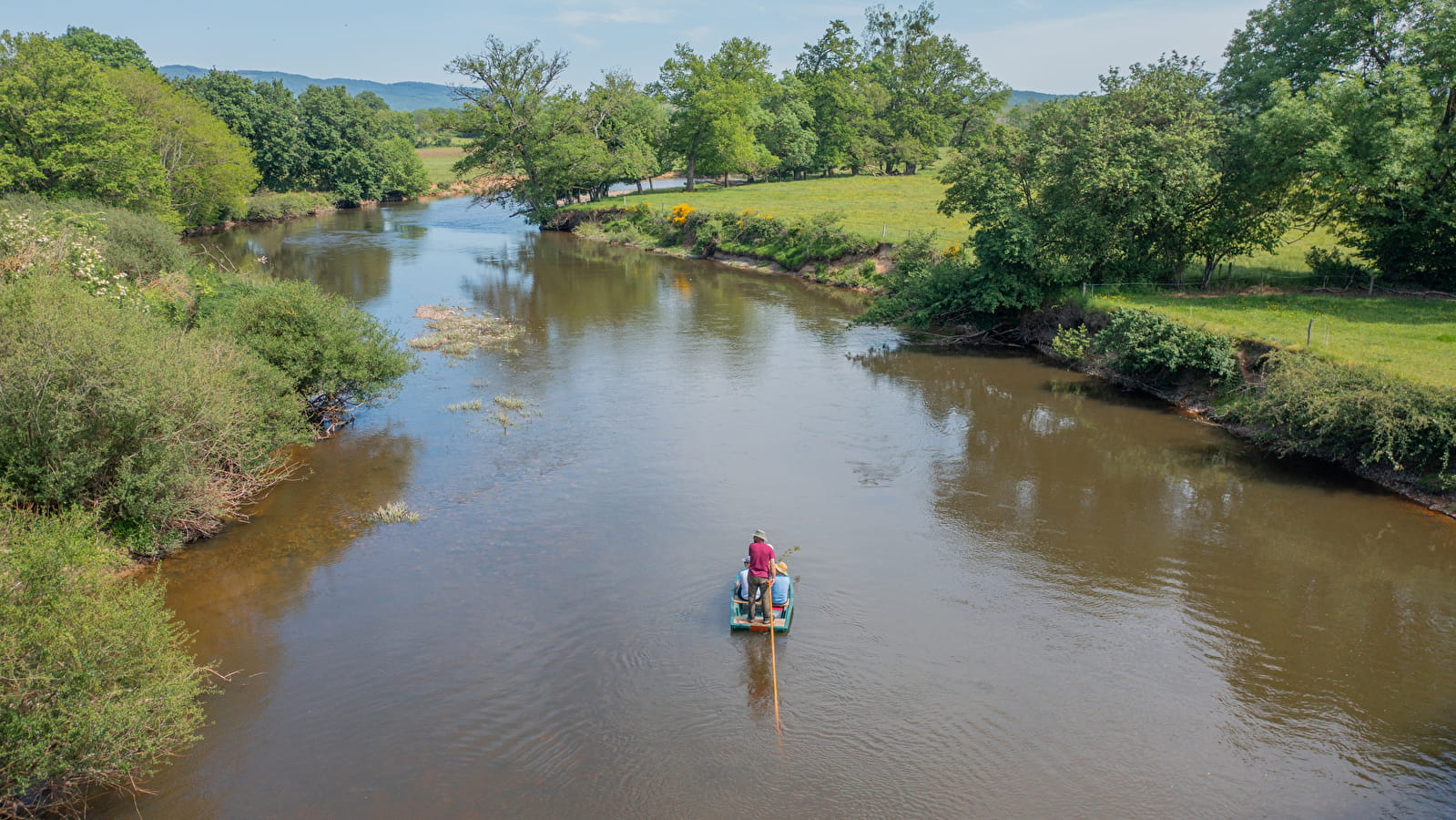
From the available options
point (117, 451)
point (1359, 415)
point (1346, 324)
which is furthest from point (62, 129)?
point (1346, 324)

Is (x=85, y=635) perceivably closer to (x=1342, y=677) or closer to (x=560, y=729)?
(x=560, y=729)

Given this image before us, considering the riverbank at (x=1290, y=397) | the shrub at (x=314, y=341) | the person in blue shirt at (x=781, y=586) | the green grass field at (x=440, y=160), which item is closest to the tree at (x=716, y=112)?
the green grass field at (x=440, y=160)

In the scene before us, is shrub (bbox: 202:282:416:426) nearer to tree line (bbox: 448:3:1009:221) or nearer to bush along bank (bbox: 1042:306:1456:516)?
bush along bank (bbox: 1042:306:1456:516)

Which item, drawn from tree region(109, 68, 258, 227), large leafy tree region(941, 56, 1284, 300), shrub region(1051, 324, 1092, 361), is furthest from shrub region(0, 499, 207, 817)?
tree region(109, 68, 258, 227)

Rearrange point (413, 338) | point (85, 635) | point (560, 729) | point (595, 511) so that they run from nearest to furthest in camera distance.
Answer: point (85, 635) → point (560, 729) → point (595, 511) → point (413, 338)

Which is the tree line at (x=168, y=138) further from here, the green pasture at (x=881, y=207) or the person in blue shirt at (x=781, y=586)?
the person in blue shirt at (x=781, y=586)

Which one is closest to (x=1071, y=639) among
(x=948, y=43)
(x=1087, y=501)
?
(x=1087, y=501)
